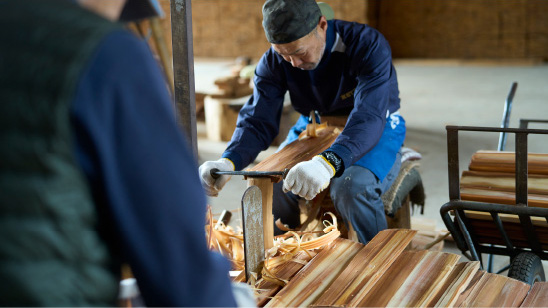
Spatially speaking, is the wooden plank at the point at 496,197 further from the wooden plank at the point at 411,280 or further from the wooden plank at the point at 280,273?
the wooden plank at the point at 280,273

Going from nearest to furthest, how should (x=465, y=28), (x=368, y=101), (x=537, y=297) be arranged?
(x=537, y=297) < (x=368, y=101) < (x=465, y=28)

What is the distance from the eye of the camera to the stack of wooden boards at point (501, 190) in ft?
9.58

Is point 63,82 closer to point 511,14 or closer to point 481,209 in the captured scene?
point 481,209

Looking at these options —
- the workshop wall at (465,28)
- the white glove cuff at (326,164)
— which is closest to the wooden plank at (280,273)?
the white glove cuff at (326,164)

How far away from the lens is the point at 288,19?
9.96ft

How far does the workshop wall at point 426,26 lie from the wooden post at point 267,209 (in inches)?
419

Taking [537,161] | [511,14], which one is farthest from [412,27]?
[537,161]

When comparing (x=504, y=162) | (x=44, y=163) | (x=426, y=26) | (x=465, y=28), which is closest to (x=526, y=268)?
(x=504, y=162)

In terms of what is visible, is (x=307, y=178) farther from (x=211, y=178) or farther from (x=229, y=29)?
(x=229, y=29)

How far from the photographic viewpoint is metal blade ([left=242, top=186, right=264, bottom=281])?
7.37ft

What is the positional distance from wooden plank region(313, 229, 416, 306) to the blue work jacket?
2.05 ft

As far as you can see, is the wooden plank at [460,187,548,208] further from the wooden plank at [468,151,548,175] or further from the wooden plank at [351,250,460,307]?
the wooden plank at [351,250,460,307]

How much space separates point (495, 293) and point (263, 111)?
177 centimetres

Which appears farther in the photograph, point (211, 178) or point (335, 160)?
point (211, 178)
